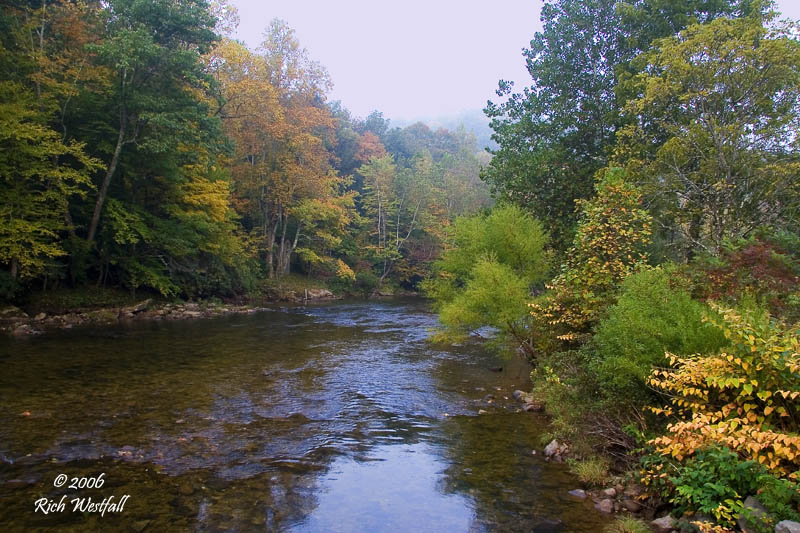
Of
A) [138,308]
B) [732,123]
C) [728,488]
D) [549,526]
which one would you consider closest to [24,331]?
[138,308]

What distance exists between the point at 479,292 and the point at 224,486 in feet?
28.0

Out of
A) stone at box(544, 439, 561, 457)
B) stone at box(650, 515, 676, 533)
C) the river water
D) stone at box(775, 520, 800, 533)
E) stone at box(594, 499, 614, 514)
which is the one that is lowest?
the river water

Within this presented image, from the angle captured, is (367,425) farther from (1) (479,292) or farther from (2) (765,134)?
(2) (765,134)

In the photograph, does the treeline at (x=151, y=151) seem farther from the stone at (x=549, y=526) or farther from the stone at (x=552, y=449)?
the stone at (x=549, y=526)

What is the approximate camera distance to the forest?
6.02m

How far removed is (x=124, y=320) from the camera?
23.1 meters

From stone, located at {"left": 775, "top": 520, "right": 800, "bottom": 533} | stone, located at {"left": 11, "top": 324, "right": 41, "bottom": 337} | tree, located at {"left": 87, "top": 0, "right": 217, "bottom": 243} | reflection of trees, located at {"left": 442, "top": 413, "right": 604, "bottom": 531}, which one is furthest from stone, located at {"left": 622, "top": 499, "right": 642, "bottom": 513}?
tree, located at {"left": 87, "top": 0, "right": 217, "bottom": 243}

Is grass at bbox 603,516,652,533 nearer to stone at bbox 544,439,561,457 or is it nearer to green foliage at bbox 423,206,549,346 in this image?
stone at bbox 544,439,561,457

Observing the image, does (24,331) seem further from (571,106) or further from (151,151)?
(571,106)

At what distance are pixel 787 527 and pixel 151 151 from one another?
26.8m

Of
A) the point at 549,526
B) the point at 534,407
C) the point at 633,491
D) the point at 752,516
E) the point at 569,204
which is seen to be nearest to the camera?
the point at 752,516

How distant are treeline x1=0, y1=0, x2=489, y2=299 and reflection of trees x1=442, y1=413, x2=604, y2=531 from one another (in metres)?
19.6

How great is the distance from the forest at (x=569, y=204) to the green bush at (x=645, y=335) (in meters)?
0.04

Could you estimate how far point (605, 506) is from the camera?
6.74 metres
